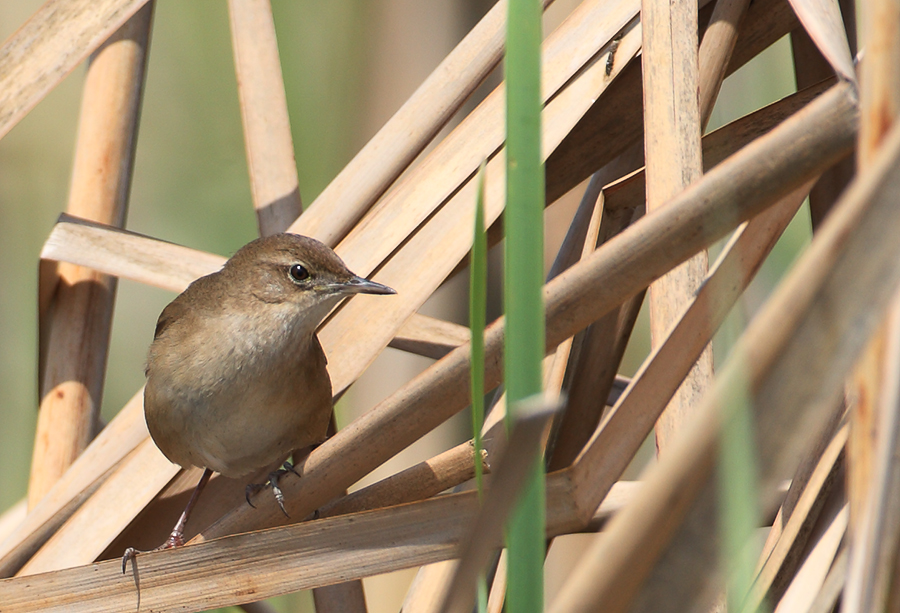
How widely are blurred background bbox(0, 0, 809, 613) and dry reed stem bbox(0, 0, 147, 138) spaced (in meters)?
1.06

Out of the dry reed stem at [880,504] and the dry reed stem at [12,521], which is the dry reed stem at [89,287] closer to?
the dry reed stem at [12,521]

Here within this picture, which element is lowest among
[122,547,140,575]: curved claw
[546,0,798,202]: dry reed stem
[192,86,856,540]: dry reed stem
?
[122,547,140,575]: curved claw

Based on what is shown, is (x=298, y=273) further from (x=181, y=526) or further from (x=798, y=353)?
(x=798, y=353)

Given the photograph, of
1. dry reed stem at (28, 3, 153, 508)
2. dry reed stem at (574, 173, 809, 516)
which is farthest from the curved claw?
dry reed stem at (574, 173, 809, 516)

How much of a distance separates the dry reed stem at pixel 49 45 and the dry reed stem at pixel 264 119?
31 centimetres

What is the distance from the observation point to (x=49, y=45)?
5.32 feet

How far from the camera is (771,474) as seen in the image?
626mm

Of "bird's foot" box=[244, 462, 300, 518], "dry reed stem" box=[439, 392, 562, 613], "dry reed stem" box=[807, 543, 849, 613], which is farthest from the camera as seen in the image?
"bird's foot" box=[244, 462, 300, 518]

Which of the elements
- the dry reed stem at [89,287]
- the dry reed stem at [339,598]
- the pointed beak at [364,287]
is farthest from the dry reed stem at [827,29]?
the dry reed stem at [89,287]

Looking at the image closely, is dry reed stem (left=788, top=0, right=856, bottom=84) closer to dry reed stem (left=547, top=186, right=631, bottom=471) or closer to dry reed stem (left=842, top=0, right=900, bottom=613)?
dry reed stem (left=842, top=0, right=900, bottom=613)

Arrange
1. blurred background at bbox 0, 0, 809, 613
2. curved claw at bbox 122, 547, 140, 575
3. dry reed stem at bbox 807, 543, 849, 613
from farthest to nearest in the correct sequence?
blurred background at bbox 0, 0, 809, 613 < curved claw at bbox 122, 547, 140, 575 < dry reed stem at bbox 807, 543, 849, 613

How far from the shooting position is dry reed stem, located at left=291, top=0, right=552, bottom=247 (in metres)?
1.60

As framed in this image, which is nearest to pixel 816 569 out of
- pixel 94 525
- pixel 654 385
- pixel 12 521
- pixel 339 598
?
pixel 654 385

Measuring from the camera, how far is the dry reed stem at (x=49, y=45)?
160 centimetres
